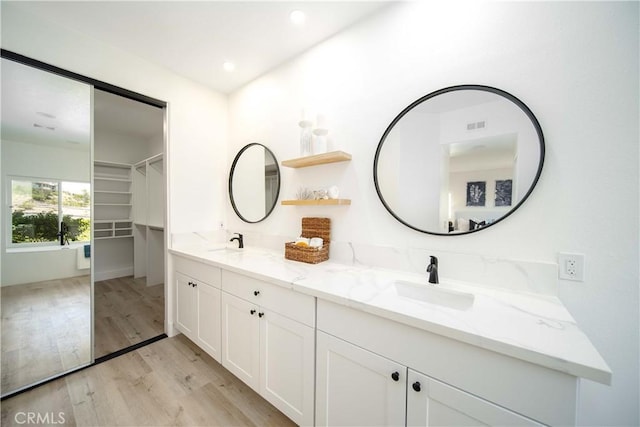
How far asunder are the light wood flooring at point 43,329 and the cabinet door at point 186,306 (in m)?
0.63

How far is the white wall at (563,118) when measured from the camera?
98 cm

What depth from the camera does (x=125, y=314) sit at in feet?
8.72

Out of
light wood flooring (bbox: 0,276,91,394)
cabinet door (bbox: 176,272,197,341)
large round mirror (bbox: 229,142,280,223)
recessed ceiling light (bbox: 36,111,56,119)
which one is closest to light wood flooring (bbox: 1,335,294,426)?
light wood flooring (bbox: 0,276,91,394)

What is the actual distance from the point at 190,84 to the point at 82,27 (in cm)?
82

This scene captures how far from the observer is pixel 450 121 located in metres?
1.36

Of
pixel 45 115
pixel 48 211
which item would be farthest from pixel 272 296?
pixel 45 115

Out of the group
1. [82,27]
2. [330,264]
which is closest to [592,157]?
[330,264]

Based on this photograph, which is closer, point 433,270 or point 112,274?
point 433,270

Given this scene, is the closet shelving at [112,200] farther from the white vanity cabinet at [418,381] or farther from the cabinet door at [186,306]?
the white vanity cabinet at [418,381]

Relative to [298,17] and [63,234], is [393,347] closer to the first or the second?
[298,17]

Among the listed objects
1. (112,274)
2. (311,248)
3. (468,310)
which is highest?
(311,248)

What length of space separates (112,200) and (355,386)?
4.46m

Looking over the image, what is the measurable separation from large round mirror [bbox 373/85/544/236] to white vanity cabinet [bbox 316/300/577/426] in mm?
699

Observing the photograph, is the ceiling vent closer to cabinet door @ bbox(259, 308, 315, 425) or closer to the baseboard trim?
cabinet door @ bbox(259, 308, 315, 425)
